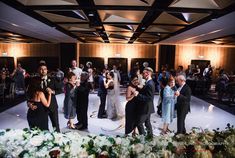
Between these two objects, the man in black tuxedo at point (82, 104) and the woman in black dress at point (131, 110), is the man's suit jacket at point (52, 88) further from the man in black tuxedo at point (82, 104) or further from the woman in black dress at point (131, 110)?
the woman in black dress at point (131, 110)

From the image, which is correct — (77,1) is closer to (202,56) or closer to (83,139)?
(83,139)

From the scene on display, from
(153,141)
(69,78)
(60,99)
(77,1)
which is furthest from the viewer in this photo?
(60,99)

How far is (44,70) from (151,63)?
46.9 ft

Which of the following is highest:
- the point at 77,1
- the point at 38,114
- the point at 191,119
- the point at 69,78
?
the point at 77,1

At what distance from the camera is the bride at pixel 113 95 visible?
6.90 metres

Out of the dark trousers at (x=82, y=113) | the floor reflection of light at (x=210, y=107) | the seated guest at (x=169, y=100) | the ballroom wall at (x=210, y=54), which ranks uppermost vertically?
the ballroom wall at (x=210, y=54)

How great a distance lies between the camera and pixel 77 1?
4.38 meters

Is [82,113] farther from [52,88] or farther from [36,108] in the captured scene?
[36,108]

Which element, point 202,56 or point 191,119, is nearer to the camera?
point 191,119

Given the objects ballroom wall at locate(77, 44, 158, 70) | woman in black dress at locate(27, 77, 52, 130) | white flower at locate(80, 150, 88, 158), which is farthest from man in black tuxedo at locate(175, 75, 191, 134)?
ballroom wall at locate(77, 44, 158, 70)

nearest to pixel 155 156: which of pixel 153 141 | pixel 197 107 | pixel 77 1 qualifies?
pixel 153 141

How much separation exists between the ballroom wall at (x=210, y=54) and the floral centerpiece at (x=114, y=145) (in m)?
16.4

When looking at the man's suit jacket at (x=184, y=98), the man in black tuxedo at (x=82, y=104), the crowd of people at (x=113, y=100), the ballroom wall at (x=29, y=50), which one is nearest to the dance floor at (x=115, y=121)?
the man in black tuxedo at (x=82, y=104)

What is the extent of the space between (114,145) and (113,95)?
489cm
